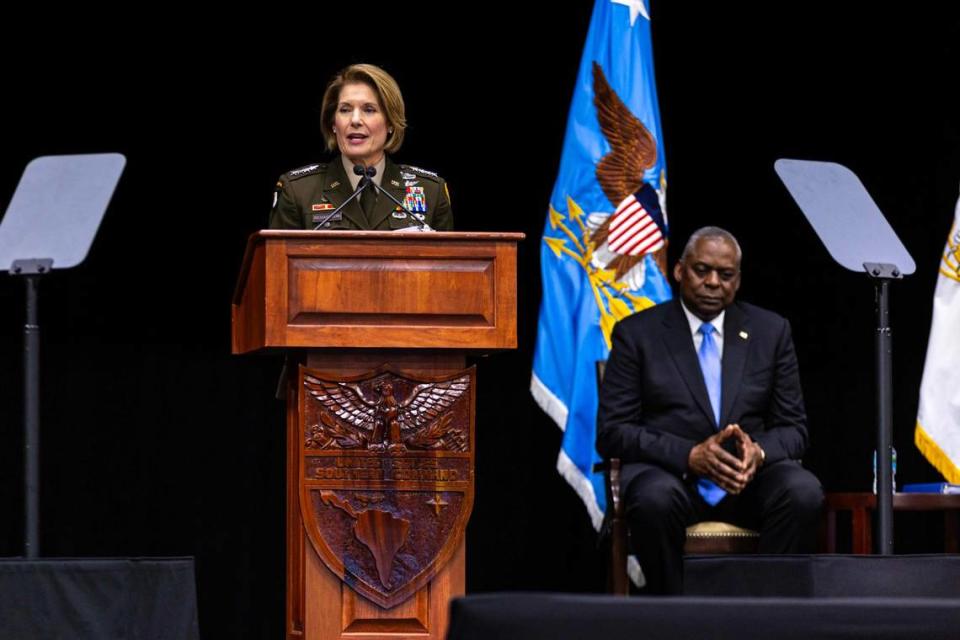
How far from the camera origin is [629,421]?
460cm

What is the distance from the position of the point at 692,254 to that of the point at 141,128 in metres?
2.09

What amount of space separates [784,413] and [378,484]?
1.66 m

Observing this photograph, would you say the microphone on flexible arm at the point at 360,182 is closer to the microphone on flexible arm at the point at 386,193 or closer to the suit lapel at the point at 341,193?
the microphone on flexible arm at the point at 386,193

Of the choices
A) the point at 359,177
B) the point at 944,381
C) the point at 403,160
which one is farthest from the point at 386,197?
the point at 944,381

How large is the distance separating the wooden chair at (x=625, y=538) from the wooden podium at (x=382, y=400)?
1130mm

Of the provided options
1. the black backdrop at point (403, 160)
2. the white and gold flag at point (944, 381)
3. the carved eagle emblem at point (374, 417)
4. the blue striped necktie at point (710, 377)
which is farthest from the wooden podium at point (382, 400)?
the white and gold flag at point (944, 381)

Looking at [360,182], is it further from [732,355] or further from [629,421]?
[732,355]

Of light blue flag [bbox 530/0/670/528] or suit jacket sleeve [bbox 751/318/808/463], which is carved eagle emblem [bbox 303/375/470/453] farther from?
light blue flag [bbox 530/0/670/528]

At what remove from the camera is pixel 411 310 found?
3.37 meters

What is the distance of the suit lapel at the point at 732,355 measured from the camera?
4.59m

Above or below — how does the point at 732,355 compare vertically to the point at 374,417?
above

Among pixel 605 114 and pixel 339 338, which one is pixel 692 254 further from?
pixel 339 338

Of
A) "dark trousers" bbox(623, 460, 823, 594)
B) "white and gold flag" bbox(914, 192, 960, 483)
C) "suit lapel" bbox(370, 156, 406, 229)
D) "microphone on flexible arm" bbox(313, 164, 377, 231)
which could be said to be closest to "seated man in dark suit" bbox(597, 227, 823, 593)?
"dark trousers" bbox(623, 460, 823, 594)

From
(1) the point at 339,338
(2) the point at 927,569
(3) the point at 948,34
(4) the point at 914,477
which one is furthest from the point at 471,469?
(3) the point at 948,34
